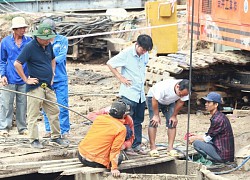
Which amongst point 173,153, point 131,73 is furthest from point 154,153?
point 131,73

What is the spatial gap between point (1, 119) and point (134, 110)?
239cm

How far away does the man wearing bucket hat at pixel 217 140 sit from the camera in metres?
9.53

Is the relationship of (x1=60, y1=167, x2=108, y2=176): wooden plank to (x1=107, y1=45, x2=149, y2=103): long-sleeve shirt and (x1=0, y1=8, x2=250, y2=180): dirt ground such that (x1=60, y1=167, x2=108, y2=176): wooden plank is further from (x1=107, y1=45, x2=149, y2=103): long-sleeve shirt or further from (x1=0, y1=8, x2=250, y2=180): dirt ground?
(x1=0, y1=8, x2=250, y2=180): dirt ground

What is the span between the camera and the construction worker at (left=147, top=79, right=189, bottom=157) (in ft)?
29.8

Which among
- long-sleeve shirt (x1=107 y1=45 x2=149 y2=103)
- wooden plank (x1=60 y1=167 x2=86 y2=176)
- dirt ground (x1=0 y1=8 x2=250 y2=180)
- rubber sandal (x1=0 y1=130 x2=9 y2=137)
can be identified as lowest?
dirt ground (x1=0 y1=8 x2=250 y2=180)

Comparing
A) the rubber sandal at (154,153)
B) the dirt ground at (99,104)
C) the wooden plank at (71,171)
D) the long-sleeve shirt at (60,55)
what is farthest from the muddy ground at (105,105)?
the wooden plank at (71,171)

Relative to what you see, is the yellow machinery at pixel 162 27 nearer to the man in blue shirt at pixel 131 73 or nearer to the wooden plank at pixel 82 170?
the man in blue shirt at pixel 131 73

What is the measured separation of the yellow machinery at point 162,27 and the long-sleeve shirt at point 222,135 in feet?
28.3

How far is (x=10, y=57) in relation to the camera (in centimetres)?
1023

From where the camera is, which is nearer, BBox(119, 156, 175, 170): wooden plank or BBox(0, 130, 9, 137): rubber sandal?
BBox(119, 156, 175, 170): wooden plank

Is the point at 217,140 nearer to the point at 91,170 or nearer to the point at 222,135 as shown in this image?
the point at 222,135

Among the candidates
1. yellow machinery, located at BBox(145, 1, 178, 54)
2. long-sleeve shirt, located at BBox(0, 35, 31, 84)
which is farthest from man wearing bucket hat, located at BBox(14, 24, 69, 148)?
yellow machinery, located at BBox(145, 1, 178, 54)

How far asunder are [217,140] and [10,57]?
325 centimetres

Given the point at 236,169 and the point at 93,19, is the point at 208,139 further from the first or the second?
the point at 93,19
